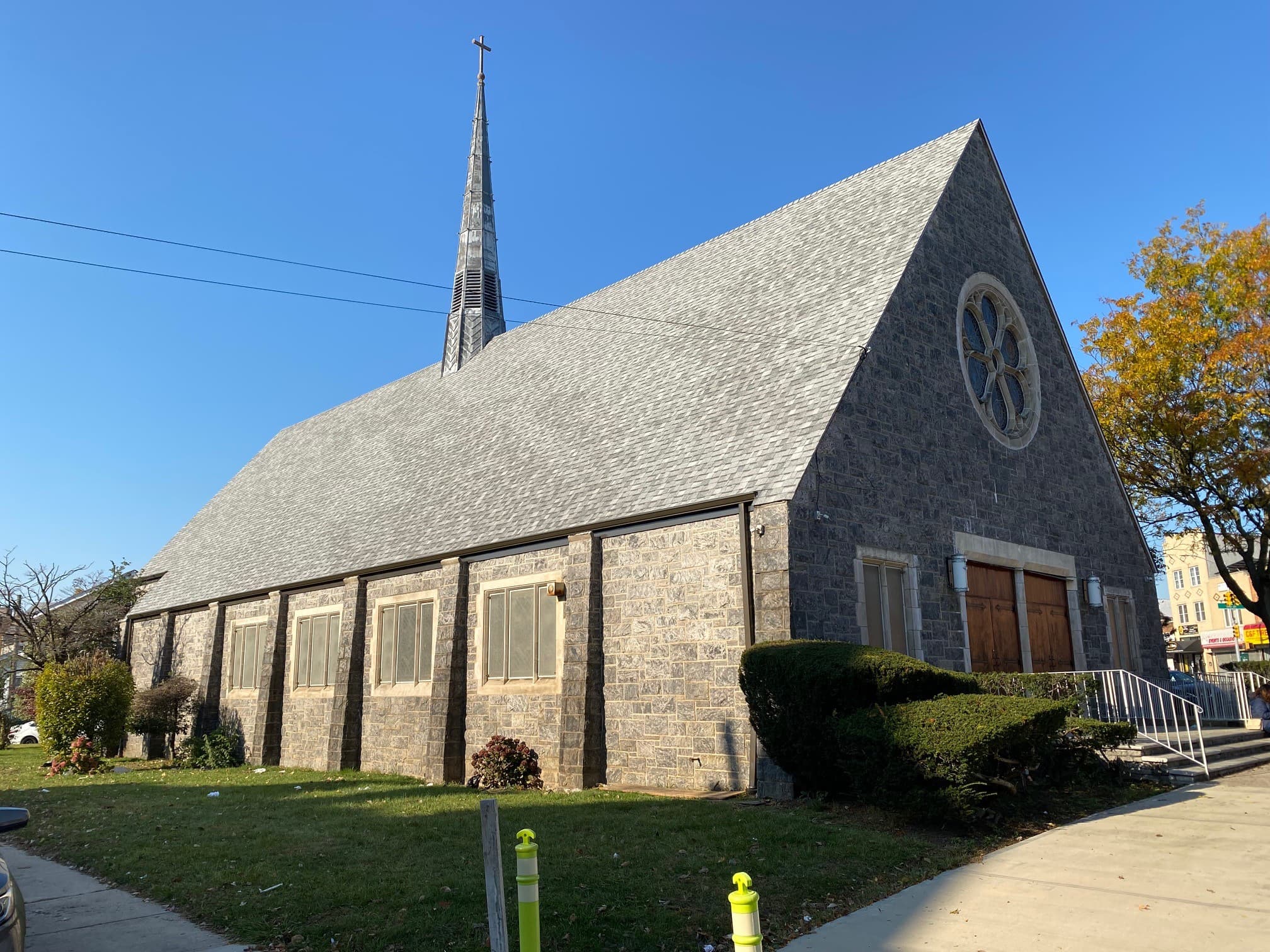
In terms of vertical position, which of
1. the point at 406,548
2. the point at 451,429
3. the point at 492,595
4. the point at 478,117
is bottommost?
the point at 492,595

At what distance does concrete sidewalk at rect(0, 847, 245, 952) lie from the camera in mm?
6789

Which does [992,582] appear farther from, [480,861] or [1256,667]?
[1256,667]

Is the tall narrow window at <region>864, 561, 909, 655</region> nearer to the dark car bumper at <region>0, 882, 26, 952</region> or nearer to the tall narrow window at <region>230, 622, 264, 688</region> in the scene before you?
the dark car bumper at <region>0, 882, 26, 952</region>

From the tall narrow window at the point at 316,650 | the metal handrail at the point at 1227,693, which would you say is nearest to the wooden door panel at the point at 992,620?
the metal handrail at the point at 1227,693

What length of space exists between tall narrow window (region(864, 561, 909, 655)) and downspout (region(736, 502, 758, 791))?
6.38 feet

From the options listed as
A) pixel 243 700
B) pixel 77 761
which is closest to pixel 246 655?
pixel 243 700

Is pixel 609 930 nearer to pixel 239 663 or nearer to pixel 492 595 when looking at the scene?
pixel 492 595

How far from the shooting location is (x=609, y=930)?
251 inches

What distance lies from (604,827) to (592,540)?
17.5 feet

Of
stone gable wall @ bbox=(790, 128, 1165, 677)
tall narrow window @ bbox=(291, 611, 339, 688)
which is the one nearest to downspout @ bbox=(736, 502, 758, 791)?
stone gable wall @ bbox=(790, 128, 1165, 677)

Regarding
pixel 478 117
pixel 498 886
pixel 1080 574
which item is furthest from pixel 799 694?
pixel 478 117

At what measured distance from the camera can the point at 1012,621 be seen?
614 inches

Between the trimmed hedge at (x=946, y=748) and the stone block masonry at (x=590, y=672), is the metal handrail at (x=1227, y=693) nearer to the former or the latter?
the trimmed hedge at (x=946, y=748)

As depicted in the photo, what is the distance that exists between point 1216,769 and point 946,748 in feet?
20.4
